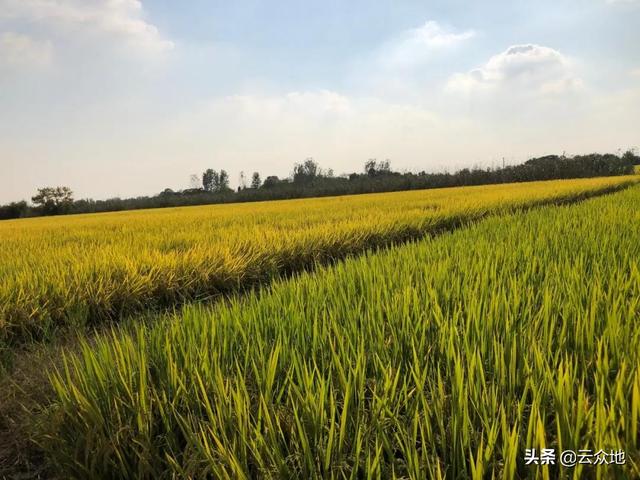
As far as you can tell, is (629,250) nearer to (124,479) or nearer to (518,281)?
(518,281)

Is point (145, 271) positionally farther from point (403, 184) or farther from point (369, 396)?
point (403, 184)

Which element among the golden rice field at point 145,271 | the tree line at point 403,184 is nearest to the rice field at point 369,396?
the golden rice field at point 145,271

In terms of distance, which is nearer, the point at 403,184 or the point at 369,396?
the point at 369,396

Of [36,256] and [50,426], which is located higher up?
[36,256]

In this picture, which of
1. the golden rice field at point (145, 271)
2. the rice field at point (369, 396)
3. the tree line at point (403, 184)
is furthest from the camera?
the tree line at point (403, 184)

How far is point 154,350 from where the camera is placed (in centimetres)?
168

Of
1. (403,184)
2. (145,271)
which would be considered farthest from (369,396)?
(403,184)

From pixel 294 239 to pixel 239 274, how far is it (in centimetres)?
125

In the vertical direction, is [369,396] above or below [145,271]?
below

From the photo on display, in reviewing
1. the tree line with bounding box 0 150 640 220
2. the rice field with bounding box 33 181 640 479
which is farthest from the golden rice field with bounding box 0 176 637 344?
the tree line with bounding box 0 150 640 220

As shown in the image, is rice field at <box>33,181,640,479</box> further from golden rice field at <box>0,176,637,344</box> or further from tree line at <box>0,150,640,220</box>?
tree line at <box>0,150,640,220</box>

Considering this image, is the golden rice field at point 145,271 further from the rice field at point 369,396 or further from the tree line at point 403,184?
the tree line at point 403,184

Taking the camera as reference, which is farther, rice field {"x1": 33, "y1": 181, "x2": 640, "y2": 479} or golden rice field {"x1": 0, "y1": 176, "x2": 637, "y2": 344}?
golden rice field {"x1": 0, "y1": 176, "x2": 637, "y2": 344}

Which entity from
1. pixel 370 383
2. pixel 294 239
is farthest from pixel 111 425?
pixel 294 239
